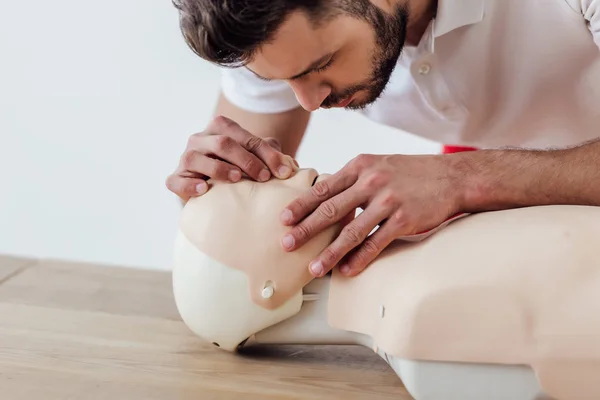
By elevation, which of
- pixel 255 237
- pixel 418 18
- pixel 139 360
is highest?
pixel 418 18

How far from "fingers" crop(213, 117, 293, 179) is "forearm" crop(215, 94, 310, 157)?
14.8 inches

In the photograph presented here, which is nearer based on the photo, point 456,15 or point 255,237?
point 255,237

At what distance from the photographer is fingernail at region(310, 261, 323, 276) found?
1025mm

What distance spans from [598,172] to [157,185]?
152 cm

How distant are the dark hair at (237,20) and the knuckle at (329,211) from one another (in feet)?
0.78

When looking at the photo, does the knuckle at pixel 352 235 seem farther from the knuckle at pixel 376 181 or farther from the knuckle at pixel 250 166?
the knuckle at pixel 250 166

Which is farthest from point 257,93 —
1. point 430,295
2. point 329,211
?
point 430,295

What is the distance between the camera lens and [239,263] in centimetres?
104

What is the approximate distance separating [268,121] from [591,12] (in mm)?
673

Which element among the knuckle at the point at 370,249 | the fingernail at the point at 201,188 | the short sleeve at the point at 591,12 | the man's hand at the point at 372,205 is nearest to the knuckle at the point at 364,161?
the man's hand at the point at 372,205

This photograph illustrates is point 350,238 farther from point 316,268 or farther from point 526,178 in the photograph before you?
point 526,178

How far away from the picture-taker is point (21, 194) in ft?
7.86

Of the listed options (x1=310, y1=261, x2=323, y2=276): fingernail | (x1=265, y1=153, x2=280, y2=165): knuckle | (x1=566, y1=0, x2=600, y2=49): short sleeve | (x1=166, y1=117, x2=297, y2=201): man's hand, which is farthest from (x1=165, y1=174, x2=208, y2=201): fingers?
(x1=566, y1=0, x2=600, y2=49): short sleeve

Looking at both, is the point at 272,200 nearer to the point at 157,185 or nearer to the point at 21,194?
the point at 157,185
